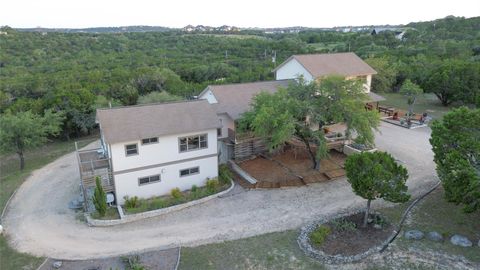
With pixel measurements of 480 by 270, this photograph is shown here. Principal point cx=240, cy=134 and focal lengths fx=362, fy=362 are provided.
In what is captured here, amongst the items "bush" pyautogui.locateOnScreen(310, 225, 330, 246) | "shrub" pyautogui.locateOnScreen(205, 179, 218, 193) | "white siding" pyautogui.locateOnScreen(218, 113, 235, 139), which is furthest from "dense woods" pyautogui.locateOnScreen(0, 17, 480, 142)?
"bush" pyautogui.locateOnScreen(310, 225, 330, 246)

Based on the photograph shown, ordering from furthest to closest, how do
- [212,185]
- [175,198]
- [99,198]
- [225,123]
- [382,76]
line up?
[382,76] < [225,123] < [212,185] < [175,198] < [99,198]

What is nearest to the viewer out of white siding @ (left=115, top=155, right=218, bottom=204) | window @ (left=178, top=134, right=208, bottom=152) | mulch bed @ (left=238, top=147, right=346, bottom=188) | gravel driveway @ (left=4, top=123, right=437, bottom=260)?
gravel driveway @ (left=4, top=123, right=437, bottom=260)

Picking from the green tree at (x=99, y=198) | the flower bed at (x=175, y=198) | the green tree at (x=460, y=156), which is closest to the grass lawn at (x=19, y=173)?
the green tree at (x=99, y=198)

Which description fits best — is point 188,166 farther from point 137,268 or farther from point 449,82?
point 449,82

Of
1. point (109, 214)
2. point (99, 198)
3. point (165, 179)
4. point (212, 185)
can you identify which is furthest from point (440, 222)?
point (99, 198)

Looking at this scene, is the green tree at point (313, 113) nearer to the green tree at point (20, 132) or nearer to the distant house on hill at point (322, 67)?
the distant house on hill at point (322, 67)

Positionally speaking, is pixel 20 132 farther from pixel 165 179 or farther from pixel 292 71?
pixel 292 71

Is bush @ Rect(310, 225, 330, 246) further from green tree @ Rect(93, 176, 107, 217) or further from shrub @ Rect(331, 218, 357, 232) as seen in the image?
green tree @ Rect(93, 176, 107, 217)
